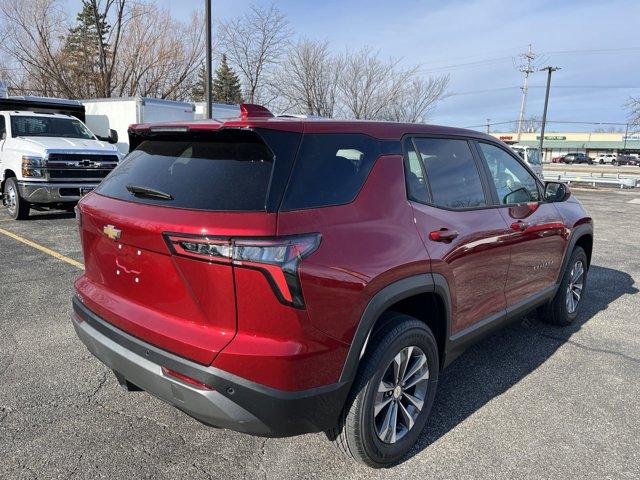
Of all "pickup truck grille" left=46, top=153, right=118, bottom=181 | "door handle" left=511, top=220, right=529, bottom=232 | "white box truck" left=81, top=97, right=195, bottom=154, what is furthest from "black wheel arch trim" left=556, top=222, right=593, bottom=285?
"white box truck" left=81, top=97, right=195, bottom=154

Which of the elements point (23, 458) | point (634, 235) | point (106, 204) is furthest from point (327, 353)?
point (634, 235)

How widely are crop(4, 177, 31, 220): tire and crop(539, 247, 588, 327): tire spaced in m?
8.67

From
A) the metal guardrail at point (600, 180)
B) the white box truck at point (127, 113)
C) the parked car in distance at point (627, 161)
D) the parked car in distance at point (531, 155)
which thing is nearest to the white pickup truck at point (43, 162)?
the white box truck at point (127, 113)

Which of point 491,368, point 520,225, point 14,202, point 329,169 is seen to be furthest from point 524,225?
point 14,202

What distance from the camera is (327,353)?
2145 millimetres

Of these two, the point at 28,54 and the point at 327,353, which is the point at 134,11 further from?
the point at 327,353

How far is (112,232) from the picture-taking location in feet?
7.95

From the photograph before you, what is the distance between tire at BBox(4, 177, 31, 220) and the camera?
8.98 metres

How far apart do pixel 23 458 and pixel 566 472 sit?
277 cm

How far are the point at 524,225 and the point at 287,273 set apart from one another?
2.27 m

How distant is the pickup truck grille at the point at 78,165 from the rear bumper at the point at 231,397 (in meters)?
7.66

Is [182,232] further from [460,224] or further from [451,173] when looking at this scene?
[451,173]

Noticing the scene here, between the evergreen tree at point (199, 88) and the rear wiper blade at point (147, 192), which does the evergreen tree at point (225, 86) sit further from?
the rear wiper blade at point (147, 192)

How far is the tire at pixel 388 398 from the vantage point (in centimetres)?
237
